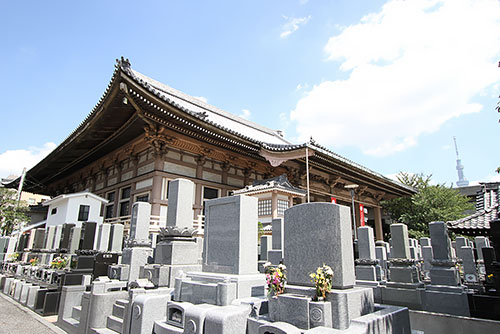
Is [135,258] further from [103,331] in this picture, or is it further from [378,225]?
[378,225]

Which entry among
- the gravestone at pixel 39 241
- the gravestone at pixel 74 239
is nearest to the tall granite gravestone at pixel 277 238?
the gravestone at pixel 74 239

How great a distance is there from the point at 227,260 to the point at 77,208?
12916mm

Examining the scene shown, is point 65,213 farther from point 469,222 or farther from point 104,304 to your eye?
point 469,222

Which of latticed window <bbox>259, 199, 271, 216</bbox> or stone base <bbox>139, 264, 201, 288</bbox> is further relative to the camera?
latticed window <bbox>259, 199, 271, 216</bbox>

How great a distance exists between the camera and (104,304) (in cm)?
522

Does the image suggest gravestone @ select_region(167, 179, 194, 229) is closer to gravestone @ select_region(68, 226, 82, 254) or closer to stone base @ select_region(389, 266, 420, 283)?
gravestone @ select_region(68, 226, 82, 254)

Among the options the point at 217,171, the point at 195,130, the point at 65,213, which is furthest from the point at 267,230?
the point at 65,213

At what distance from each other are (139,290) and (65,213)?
1247 cm

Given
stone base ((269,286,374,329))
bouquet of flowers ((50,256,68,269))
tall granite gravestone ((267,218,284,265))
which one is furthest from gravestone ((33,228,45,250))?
stone base ((269,286,374,329))

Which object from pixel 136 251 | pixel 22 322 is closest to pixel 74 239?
pixel 22 322

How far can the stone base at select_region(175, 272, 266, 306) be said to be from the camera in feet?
14.0

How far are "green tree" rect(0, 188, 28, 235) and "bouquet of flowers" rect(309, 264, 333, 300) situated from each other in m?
21.8

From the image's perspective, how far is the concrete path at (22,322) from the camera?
5757mm

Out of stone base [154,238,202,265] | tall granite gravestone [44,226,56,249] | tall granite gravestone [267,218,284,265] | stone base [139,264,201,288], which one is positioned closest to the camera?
stone base [139,264,201,288]
